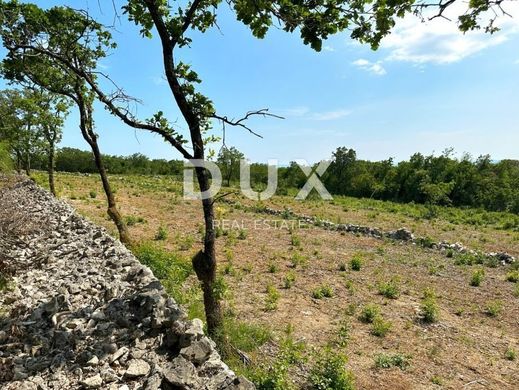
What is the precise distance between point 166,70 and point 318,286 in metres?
6.45

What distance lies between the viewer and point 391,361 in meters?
5.81

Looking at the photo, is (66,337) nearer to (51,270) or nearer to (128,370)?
(128,370)

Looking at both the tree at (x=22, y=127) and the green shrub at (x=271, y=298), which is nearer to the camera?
the green shrub at (x=271, y=298)

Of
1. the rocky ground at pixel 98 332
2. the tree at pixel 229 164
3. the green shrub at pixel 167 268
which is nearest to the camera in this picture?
the rocky ground at pixel 98 332

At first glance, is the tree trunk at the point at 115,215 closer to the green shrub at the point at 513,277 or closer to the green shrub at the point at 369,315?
the green shrub at the point at 369,315

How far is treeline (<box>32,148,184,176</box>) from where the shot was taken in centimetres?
5369

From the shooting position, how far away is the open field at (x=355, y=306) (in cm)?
563

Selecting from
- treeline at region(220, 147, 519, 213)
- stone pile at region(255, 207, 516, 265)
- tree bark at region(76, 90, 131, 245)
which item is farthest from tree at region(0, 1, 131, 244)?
treeline at region(220, 147, 519, 213)

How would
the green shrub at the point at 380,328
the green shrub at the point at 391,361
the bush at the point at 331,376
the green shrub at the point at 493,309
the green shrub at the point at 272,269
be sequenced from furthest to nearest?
the green shrub at the point at 272,269
the green shrub at the point at 493,309
the green shrub at the point at 380,328
the green shrub at the point at 391,361
the bush at the point at 331,376

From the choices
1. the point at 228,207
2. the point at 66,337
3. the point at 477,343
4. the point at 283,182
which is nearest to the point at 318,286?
the point at 477,343

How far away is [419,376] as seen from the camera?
18.3 feet

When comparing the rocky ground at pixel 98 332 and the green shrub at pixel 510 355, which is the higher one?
the rocky ground at pixel 98 332

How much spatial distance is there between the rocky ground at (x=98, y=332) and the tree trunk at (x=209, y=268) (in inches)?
25.4

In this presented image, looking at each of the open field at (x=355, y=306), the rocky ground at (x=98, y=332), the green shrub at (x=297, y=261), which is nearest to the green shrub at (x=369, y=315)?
the open field at (x=355, y=306)
